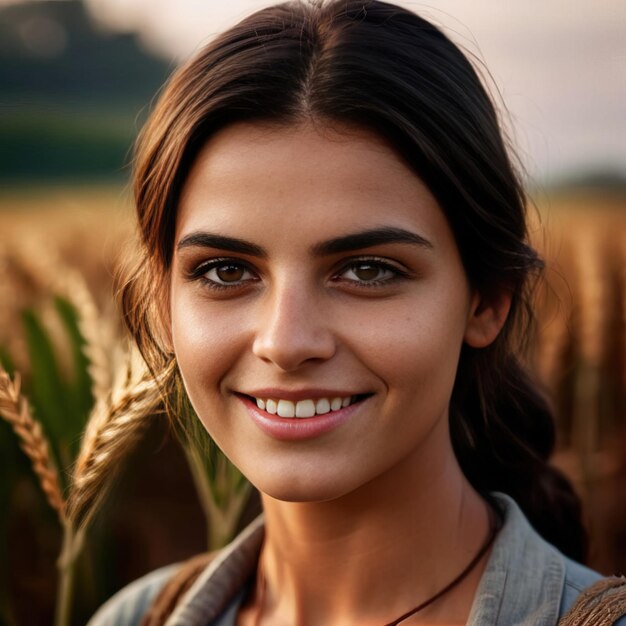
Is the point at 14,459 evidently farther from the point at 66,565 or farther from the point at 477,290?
the point at 477,290

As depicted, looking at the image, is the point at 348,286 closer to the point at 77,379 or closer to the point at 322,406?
the point at 322,406

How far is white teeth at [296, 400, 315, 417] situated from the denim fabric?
0.43 m

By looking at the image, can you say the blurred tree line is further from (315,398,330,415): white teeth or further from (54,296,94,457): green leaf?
(315,398,330,415): white teeth

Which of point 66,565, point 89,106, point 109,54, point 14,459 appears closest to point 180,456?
point 14,459

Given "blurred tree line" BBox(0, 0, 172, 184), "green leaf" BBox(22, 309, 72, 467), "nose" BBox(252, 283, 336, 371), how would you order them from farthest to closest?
1. "blurred tree line" BBox(0, 0, 172, 184)
2. "green leaf" BBox(22, 309, 72, 467)
3. "nose" BBox(252, 283, 336, 371)

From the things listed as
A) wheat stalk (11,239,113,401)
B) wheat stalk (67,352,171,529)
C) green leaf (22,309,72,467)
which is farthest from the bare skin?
green leaf (22,309,72,467)

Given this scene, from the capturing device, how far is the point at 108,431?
1.73m

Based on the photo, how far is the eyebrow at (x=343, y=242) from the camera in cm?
137

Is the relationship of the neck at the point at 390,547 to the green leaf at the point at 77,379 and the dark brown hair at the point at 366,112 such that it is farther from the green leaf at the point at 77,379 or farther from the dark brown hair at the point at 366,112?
the green leaf at the point at 77,379

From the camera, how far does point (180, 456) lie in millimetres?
3111

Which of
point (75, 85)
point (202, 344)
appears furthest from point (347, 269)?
point (75, 85)

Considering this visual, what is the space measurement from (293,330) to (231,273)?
0.61 feet

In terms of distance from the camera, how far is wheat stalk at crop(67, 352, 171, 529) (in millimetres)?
1729

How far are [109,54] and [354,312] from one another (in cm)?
548
